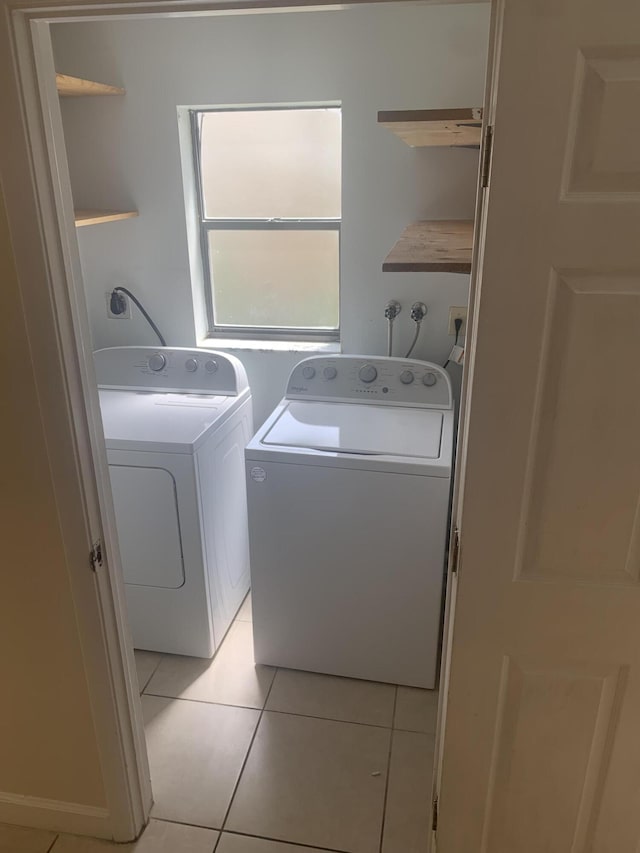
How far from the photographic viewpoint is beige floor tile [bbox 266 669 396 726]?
83.5 inches

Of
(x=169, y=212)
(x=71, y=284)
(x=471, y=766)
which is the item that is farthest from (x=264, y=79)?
(x=471, y=766)

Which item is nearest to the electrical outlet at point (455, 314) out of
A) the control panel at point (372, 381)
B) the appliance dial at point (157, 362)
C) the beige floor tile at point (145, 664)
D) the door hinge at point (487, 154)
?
the control panel at point (372, 381)

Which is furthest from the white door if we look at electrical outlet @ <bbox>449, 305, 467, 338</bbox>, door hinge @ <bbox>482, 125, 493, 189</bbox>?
electrical outlet @ <bbox>449, 305, 467, 338</bbox>

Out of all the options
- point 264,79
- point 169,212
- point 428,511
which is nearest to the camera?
point 428,511

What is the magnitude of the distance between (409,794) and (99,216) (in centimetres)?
217

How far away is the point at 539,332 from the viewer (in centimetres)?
99

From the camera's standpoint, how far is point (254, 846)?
1.69 meters

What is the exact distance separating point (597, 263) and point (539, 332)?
13 centimetres

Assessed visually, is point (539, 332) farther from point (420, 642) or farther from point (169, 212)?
point (169, 212)

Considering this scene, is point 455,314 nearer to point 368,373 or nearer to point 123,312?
point 368,373

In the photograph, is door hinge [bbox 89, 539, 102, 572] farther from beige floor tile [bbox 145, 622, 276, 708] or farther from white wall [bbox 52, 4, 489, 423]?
white wall [bbox 52, 4, 489, 423]

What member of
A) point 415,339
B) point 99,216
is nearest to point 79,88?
point 99,216

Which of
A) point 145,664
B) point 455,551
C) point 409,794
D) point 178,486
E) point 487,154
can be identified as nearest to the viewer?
point 487,154

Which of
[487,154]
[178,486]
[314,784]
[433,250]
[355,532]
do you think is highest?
[487,154]
